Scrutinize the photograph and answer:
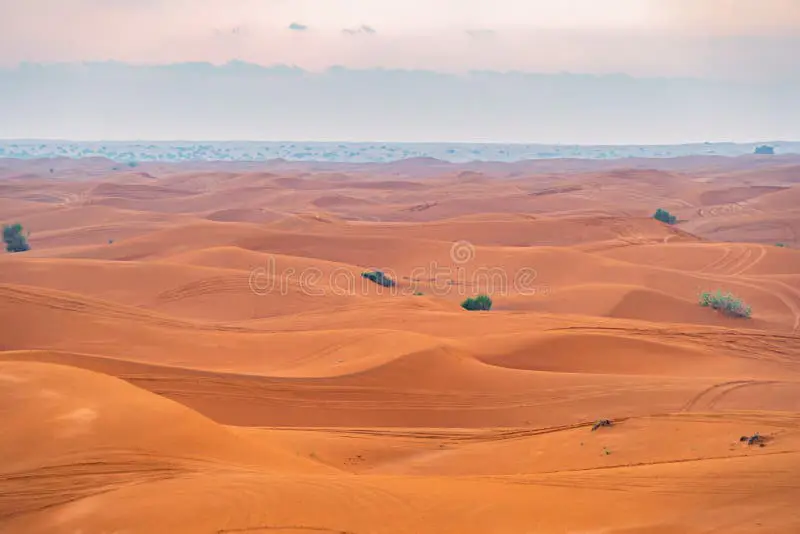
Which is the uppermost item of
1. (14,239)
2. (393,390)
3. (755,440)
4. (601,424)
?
(14,239)

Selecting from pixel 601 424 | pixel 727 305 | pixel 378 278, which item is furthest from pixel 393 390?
pixel 378 278

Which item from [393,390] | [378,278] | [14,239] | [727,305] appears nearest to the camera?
[393,390]

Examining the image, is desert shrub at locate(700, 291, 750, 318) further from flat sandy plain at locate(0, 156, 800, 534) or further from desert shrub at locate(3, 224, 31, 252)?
desert shrub at locate(3, 224, 31, 252)

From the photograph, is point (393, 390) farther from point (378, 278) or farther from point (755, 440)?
point (378, 278)

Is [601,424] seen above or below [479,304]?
above

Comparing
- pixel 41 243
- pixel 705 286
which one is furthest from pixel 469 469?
pixel 41 243

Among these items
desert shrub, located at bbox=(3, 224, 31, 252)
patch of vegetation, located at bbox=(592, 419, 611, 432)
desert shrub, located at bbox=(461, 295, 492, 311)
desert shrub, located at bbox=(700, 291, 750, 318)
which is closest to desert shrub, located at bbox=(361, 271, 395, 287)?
desert shrub, located at bbox=(461, 295, 492, 311)

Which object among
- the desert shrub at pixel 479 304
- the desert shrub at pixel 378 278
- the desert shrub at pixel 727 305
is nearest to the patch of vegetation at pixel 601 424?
the desert shrub at pixel 479 304
